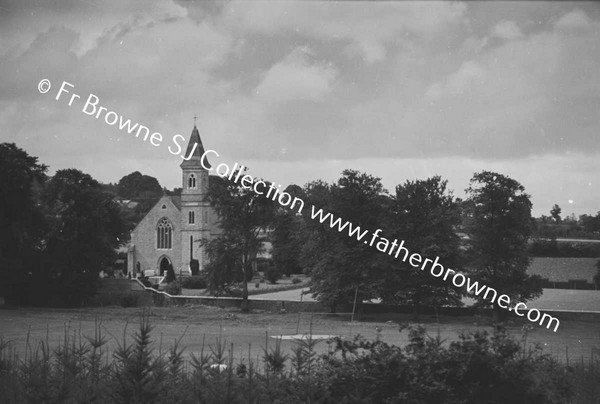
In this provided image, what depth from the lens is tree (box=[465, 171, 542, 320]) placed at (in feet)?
107

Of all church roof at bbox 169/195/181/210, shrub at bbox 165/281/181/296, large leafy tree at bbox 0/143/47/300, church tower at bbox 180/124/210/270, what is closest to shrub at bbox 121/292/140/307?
large leafy tree at bbox 0/143/47/300

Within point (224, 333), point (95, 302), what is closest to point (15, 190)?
point (95, 302)

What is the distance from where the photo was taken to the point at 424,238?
3425cm

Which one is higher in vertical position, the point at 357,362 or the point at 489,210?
the point at 489,210

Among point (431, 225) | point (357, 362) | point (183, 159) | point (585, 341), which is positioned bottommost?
point (585, 341)

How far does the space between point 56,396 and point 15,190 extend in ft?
81.4

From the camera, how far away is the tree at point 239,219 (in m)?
40.3

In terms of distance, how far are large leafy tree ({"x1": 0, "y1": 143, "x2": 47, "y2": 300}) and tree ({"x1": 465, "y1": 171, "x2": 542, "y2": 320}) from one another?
2059 cm

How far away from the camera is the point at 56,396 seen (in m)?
6.86

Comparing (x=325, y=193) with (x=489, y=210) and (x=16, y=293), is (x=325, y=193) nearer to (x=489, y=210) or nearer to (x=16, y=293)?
(x=489, y=210)

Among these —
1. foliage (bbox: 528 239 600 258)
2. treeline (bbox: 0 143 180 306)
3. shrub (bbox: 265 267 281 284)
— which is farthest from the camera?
shrub (bbox: 265 267 281 284)

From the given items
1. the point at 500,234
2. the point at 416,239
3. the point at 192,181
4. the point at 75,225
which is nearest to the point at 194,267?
the point at 192,181

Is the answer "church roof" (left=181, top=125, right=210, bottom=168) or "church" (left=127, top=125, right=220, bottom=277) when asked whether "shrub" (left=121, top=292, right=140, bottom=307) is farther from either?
"church" (left=127, top=125, right=220, bottom=277)

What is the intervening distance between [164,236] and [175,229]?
1.40 m
